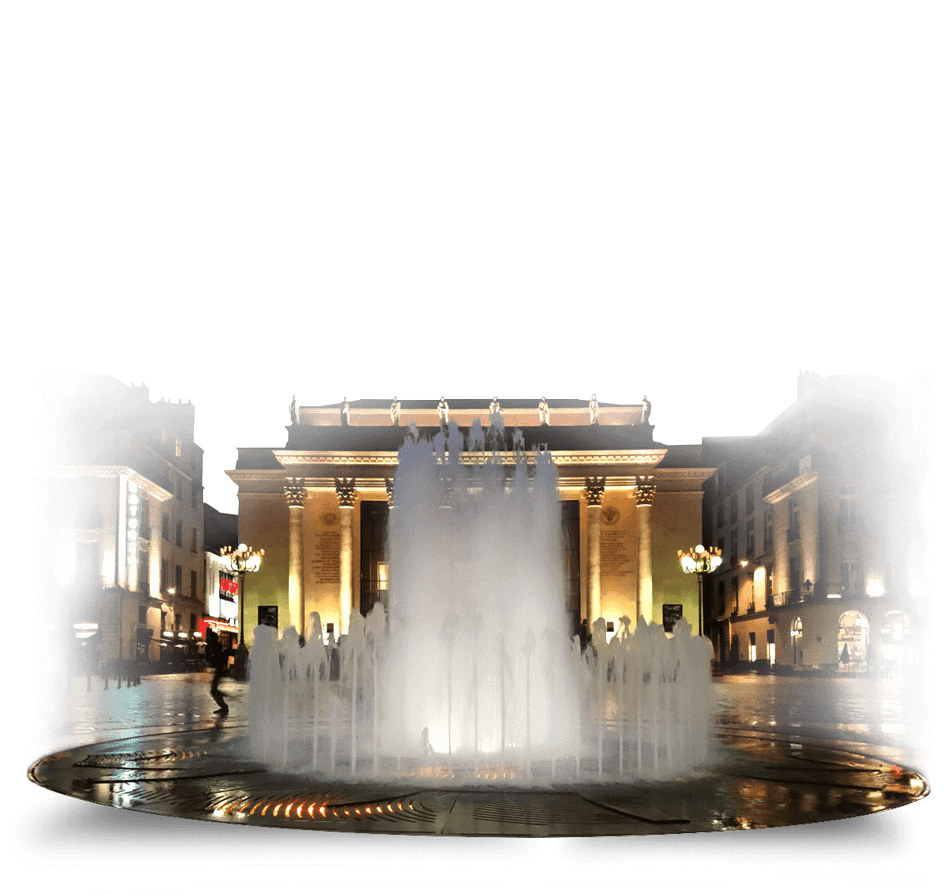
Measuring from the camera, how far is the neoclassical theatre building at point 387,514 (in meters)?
42.4

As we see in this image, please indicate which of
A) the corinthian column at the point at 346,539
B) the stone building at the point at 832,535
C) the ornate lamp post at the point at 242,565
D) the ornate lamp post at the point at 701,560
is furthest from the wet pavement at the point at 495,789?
the corinthian column at the point at 346,539

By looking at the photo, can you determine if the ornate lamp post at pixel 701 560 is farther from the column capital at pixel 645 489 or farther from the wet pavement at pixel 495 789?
the column capital at pixel 645 489

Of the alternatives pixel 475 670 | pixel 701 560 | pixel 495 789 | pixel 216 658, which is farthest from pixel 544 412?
pixel 495 789

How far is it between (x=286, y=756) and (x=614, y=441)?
36.0 m

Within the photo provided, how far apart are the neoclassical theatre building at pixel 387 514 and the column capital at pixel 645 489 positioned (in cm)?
5

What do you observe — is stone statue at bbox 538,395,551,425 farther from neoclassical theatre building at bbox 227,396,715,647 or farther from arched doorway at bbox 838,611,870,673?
arched doorway at bbox 838,611,870,673

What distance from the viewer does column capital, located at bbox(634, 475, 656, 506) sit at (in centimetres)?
4269

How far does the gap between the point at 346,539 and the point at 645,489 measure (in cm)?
1383

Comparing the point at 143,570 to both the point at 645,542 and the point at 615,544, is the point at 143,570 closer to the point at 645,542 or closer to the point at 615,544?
the point at 615,544

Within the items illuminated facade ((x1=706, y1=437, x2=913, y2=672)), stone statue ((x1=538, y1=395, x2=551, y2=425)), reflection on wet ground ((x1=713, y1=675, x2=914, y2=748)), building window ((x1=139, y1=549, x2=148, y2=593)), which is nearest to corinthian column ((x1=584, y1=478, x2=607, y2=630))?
stone statue ((x1=538, y1=395, x2=551, y2=425))

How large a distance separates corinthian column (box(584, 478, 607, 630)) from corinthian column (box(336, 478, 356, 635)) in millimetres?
10748

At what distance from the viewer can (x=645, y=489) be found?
140ft

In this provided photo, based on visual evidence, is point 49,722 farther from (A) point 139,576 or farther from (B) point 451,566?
(A) point 139,576

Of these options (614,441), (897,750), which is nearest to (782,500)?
(614,441)
